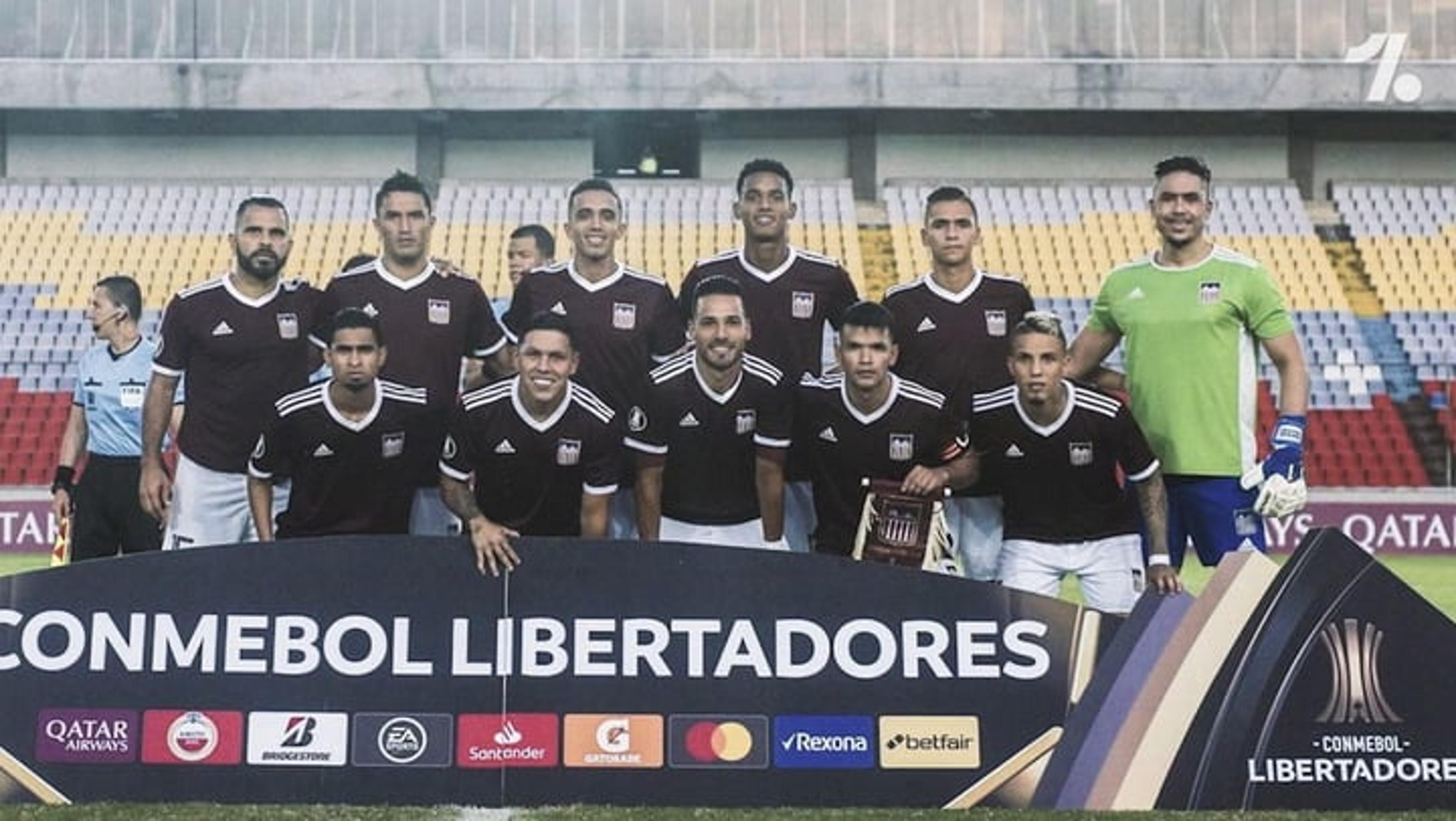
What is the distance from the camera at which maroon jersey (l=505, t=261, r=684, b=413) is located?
6.04 metres

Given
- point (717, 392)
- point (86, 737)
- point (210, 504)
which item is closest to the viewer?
point (86, 737)

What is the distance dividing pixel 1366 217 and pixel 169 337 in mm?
19968

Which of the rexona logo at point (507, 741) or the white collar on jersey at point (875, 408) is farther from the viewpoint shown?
the white collar on jersey at point (875, 408)

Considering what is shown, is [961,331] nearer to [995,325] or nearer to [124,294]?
[995,325]

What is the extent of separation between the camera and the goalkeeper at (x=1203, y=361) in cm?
550

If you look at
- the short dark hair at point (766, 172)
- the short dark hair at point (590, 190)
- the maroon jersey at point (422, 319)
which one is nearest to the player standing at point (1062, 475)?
the short dark hair at point (766, 172)

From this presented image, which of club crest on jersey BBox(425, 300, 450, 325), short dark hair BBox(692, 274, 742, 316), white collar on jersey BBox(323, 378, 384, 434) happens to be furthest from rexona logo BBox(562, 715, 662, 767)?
club crest on jersey BBox(425, 300, 450, 325)

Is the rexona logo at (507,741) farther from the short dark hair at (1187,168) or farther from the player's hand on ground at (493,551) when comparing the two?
the short dark hair at (1187,168)

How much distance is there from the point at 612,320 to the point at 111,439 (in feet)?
8.62

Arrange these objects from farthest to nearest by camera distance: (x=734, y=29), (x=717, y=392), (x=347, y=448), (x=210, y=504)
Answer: (x=734, y=29)
(x=210, y=504)
(x=717, y=392)
(x=347, y=448)

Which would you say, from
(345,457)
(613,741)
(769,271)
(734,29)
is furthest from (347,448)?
(734,29)

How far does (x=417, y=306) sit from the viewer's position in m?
5.95

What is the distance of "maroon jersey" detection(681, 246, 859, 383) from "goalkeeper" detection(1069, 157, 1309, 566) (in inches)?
40.8

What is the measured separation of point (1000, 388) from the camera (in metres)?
5.64
